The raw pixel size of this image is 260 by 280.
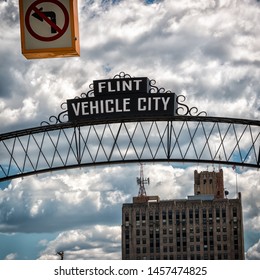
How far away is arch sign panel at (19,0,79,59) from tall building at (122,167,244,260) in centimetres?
13457

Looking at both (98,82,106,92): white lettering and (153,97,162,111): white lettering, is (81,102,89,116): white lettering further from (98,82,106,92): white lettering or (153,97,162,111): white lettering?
(153,97,162,111): white lettering

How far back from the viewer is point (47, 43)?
15648 mm

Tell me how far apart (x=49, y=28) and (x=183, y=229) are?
13610 centimetres

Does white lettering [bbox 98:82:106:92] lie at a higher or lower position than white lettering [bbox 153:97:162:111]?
higher

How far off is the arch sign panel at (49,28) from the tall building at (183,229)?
135 metres

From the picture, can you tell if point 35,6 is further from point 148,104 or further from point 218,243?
point 218,243

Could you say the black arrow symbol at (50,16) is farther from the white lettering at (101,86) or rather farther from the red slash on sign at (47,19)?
the white lettering at (101,86)

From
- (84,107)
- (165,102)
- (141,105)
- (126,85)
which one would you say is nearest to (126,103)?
(141,105)

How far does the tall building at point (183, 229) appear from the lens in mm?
149375

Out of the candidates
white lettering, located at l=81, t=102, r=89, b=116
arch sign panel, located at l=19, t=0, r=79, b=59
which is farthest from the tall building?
arch sign panel, located at l=19, t=0, r=79, b=59

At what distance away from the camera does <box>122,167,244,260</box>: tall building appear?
149 meters

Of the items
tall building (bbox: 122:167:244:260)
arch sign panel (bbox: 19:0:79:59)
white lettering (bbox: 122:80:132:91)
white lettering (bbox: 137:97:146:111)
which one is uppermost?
tall building (bbox: 122:167:244:260)
